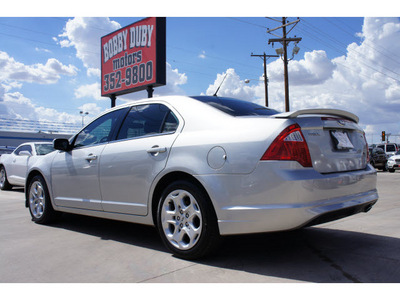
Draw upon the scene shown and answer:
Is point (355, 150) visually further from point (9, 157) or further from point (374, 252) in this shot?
point (9, 157)

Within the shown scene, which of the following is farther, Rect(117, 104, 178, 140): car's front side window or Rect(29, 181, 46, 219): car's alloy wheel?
Rect(29, 181, 46, 219): car's alloy wheel

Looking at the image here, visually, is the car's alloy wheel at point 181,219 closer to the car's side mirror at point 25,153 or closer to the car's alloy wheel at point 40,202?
the car's alloy wheel at point 40,202

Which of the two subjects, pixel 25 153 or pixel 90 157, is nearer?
pixel 90 157

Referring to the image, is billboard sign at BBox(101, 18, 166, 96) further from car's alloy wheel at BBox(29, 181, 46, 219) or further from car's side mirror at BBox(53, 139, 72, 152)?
car's side mirror at BBox(53, 139, 72, 152)

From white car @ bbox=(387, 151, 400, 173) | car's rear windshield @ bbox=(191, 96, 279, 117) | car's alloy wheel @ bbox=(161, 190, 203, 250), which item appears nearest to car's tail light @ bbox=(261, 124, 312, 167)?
car's rear windshield @ bbox=(191, 96, 279, 117)

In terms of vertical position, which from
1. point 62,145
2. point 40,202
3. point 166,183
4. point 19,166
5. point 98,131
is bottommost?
point 40,202

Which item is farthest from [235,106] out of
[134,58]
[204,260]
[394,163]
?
[394,163]

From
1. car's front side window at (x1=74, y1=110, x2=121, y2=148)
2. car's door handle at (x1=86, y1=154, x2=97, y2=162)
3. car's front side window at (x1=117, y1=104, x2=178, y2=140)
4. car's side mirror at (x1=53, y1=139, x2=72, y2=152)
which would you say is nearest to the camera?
car's front side window at (x1=117, y1=104, x2=178, y2=140)

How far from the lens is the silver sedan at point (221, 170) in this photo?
2.92 m

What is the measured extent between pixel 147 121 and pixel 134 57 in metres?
13.7

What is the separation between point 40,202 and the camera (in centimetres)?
529

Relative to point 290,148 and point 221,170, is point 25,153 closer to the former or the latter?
point 221,170

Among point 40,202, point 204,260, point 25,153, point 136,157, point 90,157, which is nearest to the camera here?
point 204,260

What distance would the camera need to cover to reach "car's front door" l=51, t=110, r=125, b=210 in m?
4.34
